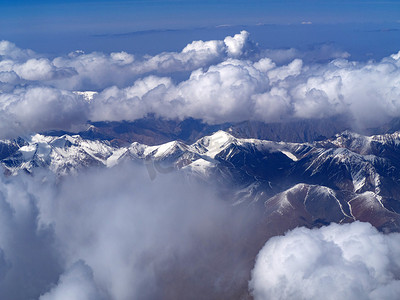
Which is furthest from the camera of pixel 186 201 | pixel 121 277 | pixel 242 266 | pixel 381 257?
pixel 186 201

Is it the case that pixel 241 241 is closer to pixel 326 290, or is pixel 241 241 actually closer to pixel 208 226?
pixel 208 226

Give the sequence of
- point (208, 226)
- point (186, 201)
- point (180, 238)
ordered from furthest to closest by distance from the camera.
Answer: point (186, 201) < point (208, 226) < point (180, 238)

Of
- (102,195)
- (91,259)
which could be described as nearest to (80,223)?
(91,259)

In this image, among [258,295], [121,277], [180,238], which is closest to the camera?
[258,295]

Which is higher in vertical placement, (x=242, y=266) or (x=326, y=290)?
(x=326, y=290)

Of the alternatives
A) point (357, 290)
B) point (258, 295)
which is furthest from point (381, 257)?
point (258, 295)

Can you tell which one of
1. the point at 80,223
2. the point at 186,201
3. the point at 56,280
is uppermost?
the point at 56,280

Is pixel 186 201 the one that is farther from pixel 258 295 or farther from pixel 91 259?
pixel 258 295

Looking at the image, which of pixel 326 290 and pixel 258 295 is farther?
pixel 258 295

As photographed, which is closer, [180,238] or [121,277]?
[121,277]
